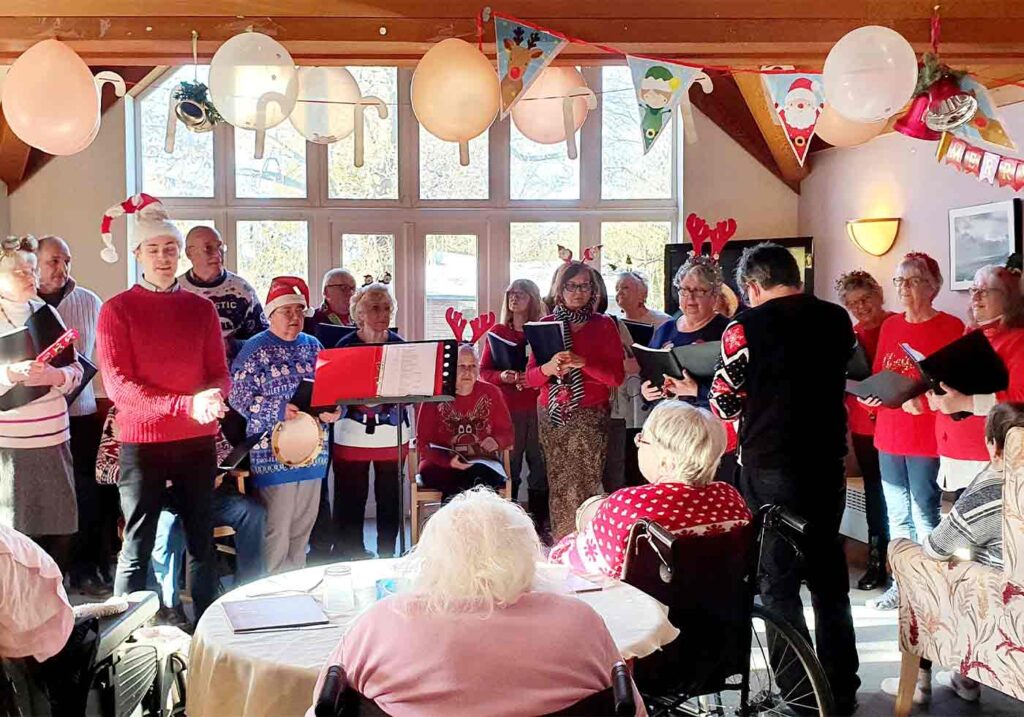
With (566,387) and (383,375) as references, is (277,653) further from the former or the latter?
(566,387)

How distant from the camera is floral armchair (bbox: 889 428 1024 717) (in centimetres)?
250

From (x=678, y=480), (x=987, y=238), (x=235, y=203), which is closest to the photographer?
(x=678, y=480)

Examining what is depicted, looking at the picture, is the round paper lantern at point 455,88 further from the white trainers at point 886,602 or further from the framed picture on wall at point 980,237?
the framed picture on wall at point 980,237

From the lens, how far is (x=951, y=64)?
3729 millimetres

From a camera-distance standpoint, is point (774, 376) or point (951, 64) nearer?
point (774, 376)

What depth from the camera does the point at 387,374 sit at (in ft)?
10.3

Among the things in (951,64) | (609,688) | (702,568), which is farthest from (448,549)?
(951,64)

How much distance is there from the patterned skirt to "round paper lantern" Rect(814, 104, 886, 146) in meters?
1.48

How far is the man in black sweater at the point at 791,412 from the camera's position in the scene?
9.50ft

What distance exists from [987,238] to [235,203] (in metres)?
4.71

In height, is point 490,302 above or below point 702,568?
above

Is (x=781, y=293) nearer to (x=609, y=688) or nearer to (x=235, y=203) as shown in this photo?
(x=609, y=688)

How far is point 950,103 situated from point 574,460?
201cm

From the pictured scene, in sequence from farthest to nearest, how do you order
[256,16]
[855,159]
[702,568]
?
[855,159]
[256,16]
[702,568]
